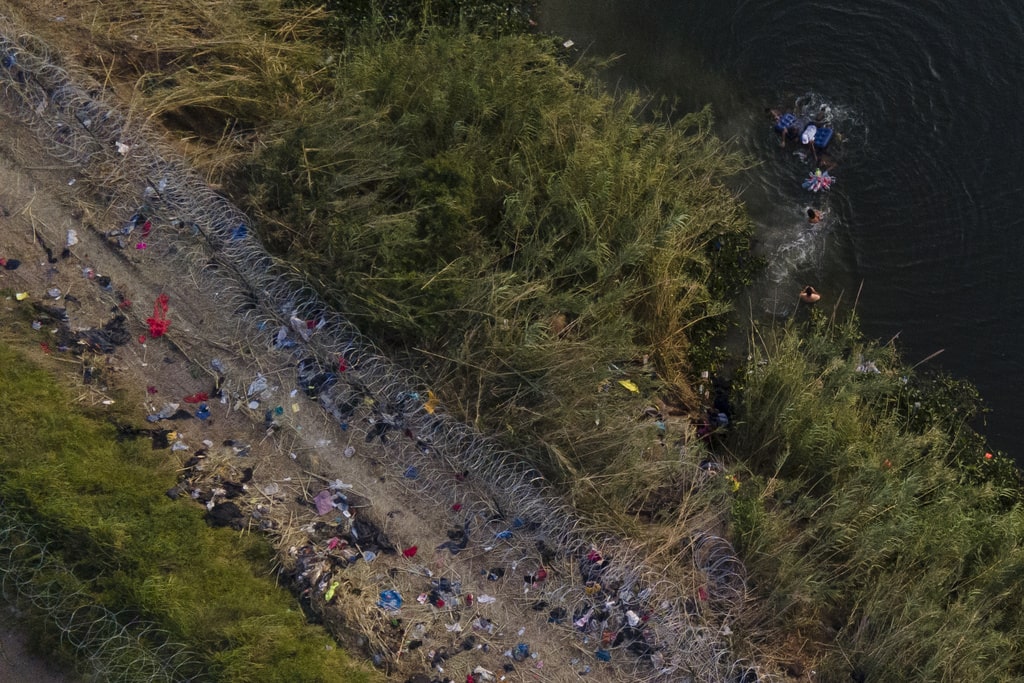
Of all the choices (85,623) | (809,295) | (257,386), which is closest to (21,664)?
(85,623)

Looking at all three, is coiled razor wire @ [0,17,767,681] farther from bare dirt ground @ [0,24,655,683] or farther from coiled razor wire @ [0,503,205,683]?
coiled razor wire @ [0,503,205,683]

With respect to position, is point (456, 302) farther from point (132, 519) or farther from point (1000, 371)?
point (1000, 371)

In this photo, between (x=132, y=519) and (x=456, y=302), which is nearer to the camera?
(x=132, y=519)

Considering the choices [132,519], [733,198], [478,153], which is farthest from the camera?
[733,198]

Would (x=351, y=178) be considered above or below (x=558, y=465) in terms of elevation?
above

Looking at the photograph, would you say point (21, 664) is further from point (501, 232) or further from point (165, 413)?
point (501, 232)

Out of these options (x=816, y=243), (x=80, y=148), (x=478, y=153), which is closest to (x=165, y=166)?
(x=80, y=148)

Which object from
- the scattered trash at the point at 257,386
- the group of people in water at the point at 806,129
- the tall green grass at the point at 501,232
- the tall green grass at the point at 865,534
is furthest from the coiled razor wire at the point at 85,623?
the group of people in water at the point at 806,129
